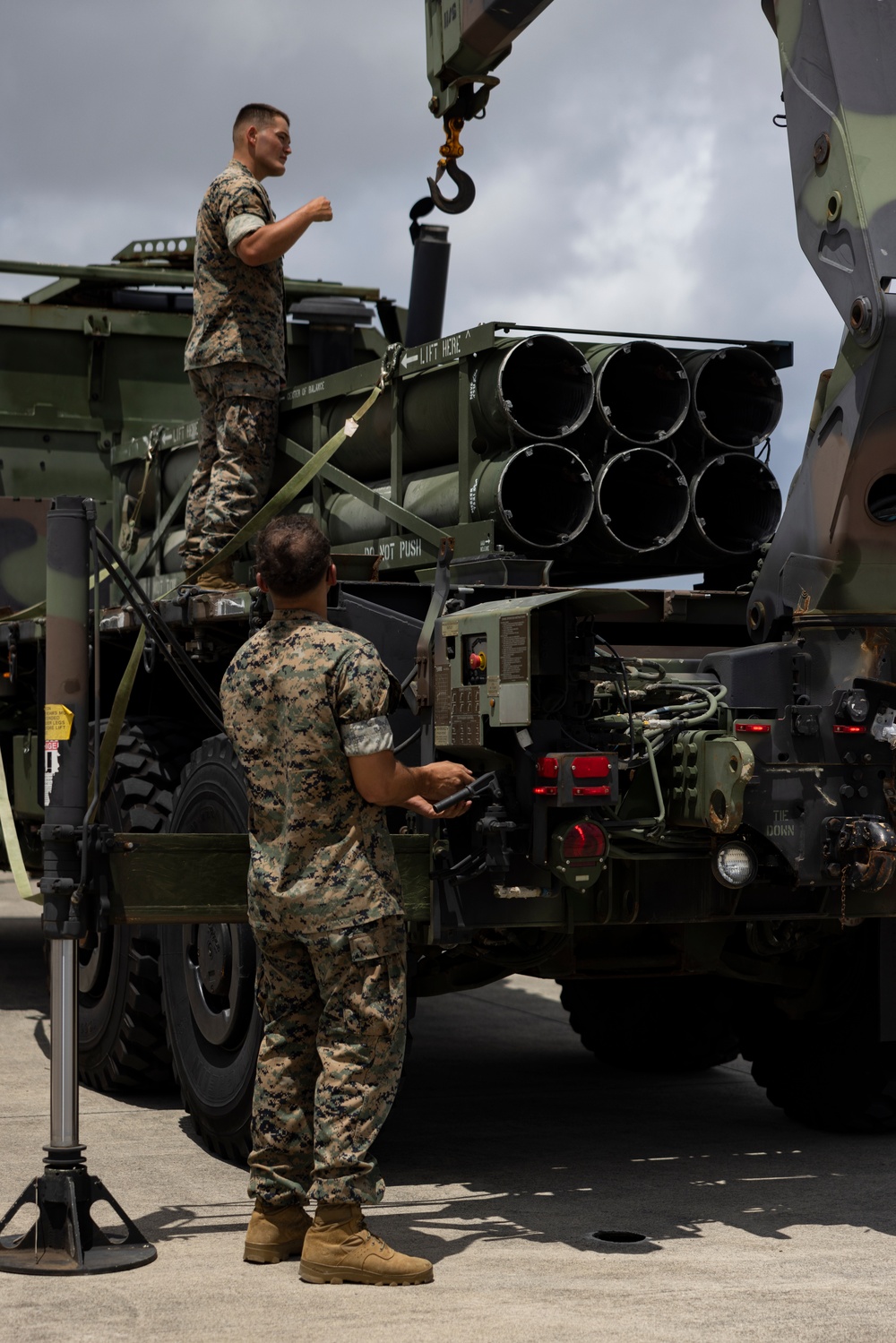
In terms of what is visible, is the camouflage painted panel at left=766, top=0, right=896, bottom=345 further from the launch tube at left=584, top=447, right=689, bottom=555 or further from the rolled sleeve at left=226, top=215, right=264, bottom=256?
the rolled sleeve at left=226, top=215, right=264, bottom=256

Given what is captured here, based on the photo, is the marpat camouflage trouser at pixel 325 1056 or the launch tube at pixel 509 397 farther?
the launch tube at pixel 509 397

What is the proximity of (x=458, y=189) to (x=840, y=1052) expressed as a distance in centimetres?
311

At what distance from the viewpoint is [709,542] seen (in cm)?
629

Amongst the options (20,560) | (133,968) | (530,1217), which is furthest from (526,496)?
(20,560)

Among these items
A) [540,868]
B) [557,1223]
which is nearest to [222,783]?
[540,868]

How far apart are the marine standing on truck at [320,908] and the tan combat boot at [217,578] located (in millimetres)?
1625

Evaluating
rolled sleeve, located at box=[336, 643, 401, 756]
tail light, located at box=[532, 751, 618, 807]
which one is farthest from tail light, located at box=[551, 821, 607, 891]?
rolled sleeve, located at box=[336, 643, 401, 756]

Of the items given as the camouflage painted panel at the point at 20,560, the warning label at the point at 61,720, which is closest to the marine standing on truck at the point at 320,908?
the warning label at the point at 61,720

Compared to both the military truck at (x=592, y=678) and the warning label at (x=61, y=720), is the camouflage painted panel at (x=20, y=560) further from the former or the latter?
the warning label at (x=61, y=720)

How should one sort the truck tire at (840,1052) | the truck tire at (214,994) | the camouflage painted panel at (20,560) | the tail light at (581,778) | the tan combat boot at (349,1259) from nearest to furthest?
the tan combat boot at (349,1259)
the tail light at (581,778)
the truck tire at (214,994)
the truck tire at (840,1052)
the camouflage painted panel at (20,560)

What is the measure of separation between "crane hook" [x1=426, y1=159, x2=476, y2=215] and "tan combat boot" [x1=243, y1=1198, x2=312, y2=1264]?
3214 mm

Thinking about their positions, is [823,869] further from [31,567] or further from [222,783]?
[31,567]

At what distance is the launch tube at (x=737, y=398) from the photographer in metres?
6.23

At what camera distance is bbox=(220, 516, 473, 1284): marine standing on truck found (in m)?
4.78
